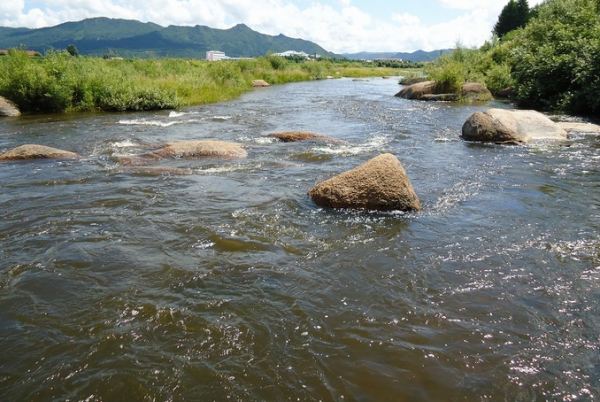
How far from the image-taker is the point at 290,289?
4.79m

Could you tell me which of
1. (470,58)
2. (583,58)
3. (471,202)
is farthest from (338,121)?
(470,58)

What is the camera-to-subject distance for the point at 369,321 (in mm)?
4211

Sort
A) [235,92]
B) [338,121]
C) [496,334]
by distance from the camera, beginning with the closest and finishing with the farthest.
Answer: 1. [496,334]
2. [338,121]
3. [235,92]

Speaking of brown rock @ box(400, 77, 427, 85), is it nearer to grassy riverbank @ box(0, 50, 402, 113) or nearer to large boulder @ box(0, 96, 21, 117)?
grassy riverbank @ box(0, 50, 402, 113)

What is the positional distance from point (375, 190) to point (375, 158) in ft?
2.51

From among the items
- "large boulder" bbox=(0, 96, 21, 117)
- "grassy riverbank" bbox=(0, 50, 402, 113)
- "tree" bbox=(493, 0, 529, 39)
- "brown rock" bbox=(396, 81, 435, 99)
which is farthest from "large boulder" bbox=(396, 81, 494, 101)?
"tree" bbox=(493, 0, 529, 39)

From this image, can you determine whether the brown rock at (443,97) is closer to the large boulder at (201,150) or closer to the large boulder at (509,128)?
the large boulder at (509,128)

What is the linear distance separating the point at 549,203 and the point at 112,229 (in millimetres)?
8187

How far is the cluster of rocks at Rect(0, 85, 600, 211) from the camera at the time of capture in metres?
7.13

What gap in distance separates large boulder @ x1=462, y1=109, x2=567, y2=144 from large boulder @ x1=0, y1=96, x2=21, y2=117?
21.7 metres

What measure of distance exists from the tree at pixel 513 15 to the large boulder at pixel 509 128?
59.0m

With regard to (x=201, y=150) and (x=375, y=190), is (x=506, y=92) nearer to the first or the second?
(x=201, y=150)

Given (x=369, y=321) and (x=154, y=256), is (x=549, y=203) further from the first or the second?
(x=154, y=256)

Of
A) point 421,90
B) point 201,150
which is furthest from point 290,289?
point 421,90
